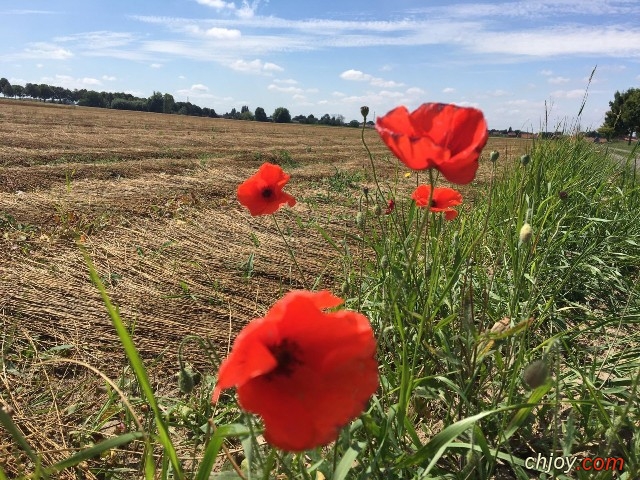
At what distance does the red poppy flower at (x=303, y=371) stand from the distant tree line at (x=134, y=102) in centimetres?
5814

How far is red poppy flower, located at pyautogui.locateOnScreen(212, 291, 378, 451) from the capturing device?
0.52m

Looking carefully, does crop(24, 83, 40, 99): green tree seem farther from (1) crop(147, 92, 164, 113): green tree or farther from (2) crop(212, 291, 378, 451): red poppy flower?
(2) crop(212, 291, 378, 451): red poppy flower

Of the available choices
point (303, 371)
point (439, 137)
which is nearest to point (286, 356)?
point (303, 371)

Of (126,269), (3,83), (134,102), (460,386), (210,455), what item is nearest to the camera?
(210,455)

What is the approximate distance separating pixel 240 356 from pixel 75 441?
4.25 ft

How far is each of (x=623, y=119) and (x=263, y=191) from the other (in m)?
18.3

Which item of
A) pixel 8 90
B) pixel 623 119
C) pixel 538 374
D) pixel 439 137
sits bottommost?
Result: pixel 538 374

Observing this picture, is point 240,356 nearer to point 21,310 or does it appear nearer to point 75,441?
point 75,441

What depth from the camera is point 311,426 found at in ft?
1.71

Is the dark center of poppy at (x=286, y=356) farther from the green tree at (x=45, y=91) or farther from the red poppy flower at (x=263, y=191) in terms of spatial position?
the green tree at (x=45, y=91)

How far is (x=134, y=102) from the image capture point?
5947cm

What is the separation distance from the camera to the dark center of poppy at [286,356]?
0.61 metres

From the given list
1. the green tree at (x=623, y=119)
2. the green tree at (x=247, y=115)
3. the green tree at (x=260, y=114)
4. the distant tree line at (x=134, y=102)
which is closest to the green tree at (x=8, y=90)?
the distant tree line at (x=134, y=102)

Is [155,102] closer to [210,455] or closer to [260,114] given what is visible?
[260,114]
